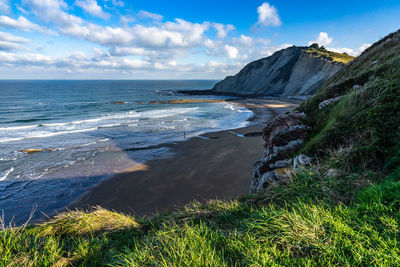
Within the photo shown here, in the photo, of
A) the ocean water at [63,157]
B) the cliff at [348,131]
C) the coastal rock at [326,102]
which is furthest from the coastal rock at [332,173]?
the ocean water at [63,157]

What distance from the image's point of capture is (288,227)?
7.88ft

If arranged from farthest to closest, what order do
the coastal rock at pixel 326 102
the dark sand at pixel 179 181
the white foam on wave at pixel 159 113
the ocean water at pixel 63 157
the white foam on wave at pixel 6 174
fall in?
the white foam on wave at pixel 159 113
the white foam on wave at pixel 6 174
the ocean water at pixel 63 157
the dark sand at pixel 179 181
the coastal rock at pixel 326 102

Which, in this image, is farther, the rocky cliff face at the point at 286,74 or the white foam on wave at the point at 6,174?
the rocky cliff face at the point at 286,74

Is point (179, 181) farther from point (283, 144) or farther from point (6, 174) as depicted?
point (6, 174)

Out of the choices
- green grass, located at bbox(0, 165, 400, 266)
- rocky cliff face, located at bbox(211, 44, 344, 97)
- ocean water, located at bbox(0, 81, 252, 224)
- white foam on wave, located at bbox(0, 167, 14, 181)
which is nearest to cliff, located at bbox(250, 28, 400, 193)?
green grass, located at bbox(0, 165, 400, 266)

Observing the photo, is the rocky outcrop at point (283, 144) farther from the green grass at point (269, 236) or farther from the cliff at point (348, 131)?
the green grass at point (269, 236)

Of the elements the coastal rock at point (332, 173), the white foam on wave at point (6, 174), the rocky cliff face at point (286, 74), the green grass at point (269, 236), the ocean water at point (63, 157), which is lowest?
the white foam on wave at point (6, 174)

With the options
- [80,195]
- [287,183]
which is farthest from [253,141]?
[287,183]

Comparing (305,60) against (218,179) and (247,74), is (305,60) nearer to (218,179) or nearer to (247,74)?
(247,74)

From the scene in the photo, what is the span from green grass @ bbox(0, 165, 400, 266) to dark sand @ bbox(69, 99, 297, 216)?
14.7ft

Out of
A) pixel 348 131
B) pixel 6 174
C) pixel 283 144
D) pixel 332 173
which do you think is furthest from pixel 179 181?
pixel 6 174

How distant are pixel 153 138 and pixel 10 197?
41.5 ft

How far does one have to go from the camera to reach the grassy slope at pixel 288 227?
6.91 feet

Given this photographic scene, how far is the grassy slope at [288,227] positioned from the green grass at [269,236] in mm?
11
